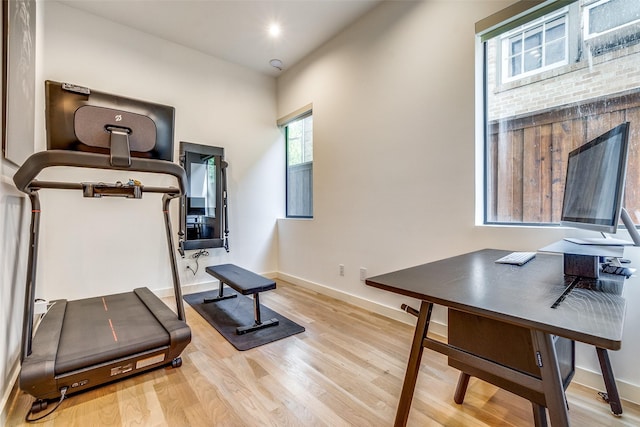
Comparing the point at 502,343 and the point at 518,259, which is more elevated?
the point at 518,259

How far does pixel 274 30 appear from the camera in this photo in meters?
3.31

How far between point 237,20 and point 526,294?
361 cm

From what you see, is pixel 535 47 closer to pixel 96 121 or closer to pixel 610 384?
pixel 610 384

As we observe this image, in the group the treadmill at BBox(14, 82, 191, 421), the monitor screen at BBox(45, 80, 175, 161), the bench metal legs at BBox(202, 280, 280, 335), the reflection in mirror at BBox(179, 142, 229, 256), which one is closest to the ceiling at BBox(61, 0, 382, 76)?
the reflection in mirror at BBox(179, 142, 229, 256)

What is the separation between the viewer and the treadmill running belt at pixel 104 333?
5.40 feet

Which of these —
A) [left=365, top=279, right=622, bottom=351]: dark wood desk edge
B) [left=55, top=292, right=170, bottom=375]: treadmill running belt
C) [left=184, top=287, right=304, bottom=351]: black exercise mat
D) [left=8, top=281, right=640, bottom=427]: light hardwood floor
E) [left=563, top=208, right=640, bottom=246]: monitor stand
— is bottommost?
[left=8, top=281, right=640, bottom=427]: light hardwood floor

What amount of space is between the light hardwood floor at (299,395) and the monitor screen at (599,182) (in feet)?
3.42

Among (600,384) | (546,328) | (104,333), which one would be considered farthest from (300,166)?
(546,328)

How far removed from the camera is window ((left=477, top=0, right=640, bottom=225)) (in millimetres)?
1688

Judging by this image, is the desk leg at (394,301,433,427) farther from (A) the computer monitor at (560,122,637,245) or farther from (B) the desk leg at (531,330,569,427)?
(A) the computer monitor at (560,122,637,245)

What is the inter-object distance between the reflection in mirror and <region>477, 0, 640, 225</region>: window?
3022 mm

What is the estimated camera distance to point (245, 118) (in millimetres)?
4125

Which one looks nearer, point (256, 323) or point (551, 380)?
point (551, 380)

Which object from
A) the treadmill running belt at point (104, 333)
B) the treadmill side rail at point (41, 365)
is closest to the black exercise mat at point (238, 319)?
the treadmill running belt at point (104, 333)
